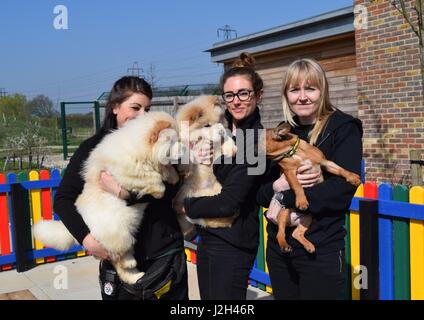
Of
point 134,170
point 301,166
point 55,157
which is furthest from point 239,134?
point 55,157

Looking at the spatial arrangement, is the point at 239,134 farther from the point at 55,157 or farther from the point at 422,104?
the point at 55,157

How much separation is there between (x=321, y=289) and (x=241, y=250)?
1.58 feet

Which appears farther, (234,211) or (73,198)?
(73,198)

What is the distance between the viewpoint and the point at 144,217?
268 centimetres

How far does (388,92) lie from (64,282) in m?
5.95

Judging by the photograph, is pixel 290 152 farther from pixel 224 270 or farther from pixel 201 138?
pixel 224 270

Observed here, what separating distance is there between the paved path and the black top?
2.38m

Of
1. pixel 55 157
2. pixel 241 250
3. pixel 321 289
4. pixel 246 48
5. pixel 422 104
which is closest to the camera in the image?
pixel 321 289

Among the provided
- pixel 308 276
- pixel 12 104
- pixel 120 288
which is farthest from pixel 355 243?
pixel 12 104

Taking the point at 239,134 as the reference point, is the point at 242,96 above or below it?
above

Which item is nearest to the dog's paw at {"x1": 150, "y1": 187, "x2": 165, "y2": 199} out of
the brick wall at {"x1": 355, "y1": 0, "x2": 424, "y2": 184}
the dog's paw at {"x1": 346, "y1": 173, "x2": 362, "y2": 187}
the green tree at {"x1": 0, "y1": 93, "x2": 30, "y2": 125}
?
the dog's paw at {"x1": 346, "y1": 173, "x2": 362, "y2": 187}

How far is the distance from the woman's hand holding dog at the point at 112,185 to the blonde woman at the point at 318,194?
81 cm

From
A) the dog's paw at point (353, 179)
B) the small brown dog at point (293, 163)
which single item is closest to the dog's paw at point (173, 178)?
the small brown dog at point (293, 163)

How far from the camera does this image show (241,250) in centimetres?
252
